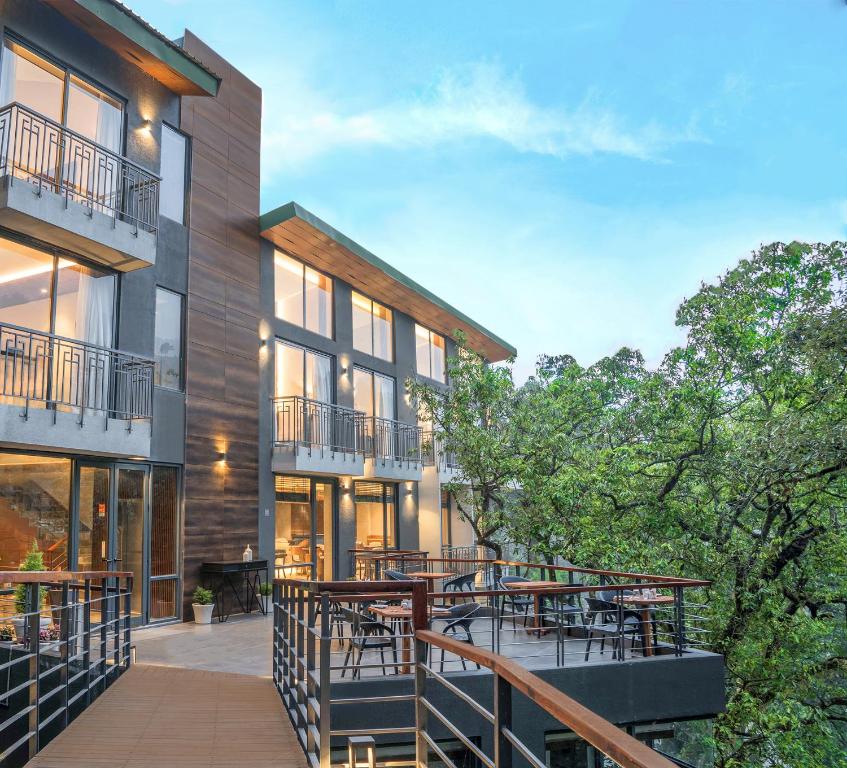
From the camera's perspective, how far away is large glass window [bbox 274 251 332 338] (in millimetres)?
15828

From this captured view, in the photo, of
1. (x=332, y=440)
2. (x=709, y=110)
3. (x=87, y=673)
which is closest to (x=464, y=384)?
(x=332, y=440)

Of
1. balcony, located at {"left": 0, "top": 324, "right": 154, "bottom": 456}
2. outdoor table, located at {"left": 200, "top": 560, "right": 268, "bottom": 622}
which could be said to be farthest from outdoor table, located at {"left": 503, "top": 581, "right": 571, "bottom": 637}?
balcony, located at {"left": 0, "top": 324, "right": 154, "bottom": 456}

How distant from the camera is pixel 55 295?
10.5 metres

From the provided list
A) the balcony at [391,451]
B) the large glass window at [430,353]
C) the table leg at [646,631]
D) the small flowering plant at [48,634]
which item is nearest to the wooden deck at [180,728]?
the small flowering plant at [48,634]

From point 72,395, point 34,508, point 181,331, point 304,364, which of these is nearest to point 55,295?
point 72,395

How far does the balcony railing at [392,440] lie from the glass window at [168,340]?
19.0 ft

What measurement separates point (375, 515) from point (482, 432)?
17.1ft

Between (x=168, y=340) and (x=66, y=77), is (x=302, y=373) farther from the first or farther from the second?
(x=66, y=77)

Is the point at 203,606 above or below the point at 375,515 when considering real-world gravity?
below

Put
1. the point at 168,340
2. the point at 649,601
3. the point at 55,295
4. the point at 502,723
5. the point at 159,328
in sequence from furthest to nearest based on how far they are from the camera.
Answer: the point at 168,340 < the point at 159,328 < the point at 55,295 < the point at 649,601 < the point at 502,723

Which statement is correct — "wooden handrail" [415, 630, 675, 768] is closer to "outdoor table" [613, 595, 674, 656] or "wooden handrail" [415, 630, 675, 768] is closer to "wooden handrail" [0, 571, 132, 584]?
"wooden handrail" [0, 571, 132, 584]

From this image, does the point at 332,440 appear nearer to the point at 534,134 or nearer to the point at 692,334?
the point at 692,334

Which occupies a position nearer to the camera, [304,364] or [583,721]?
[583,721]

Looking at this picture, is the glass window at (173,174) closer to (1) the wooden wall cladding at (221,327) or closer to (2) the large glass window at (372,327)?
(1) the wooden wall cladding at (221,327)
